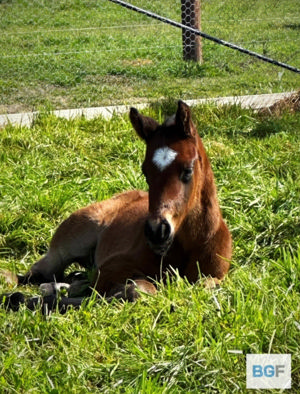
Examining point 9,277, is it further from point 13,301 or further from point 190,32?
point 190,32

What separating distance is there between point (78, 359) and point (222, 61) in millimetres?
9099

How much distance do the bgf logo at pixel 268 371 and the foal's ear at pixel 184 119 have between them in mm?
Answer: 1501

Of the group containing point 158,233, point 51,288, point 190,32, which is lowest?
point 51,288

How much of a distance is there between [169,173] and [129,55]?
860 centimetres

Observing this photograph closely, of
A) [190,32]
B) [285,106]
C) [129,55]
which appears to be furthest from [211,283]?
[129,55]

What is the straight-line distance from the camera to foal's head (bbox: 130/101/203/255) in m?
4.27

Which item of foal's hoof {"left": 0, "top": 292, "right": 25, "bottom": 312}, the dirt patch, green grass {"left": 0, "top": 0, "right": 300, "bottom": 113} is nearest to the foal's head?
foal's hoof {"left": 0, "top": 292, "right": 25, "bottom": 312}

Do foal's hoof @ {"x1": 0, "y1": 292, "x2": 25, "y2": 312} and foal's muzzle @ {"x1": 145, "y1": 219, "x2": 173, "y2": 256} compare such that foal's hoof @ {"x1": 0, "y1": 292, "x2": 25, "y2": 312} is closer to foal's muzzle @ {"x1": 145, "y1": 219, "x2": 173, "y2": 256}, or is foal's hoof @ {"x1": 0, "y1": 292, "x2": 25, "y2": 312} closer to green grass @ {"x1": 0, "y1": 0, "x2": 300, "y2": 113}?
foal's muzzle @ {"x1": 145, "y1": 219, "x2": 173, "y2": 256}

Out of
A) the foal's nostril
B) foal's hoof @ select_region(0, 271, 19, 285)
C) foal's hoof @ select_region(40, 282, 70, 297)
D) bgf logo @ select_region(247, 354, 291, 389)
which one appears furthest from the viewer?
foal's hoof @ select_region(0, 271, 19, 285)

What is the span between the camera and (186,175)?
4.47 m

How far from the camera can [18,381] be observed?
11.5 ft

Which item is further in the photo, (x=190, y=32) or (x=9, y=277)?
(x=190, y=32)

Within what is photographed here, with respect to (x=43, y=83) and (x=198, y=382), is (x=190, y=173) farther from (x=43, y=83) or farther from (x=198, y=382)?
(x=43, y=83)

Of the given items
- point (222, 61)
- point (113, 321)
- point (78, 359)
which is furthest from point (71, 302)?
point (222, 61)
